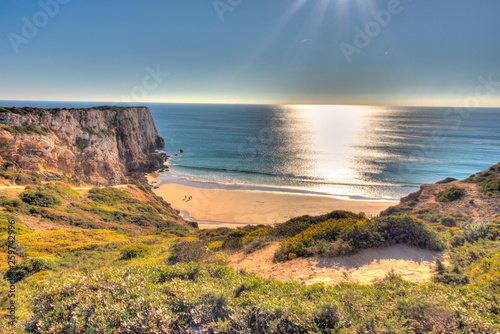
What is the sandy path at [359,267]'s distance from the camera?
7129 mm

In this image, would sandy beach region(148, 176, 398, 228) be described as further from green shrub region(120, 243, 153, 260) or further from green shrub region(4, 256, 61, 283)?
green shrub region(4, 256, 61, 283)

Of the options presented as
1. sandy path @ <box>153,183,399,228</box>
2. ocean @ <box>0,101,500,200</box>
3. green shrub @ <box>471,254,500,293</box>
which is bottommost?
sandy path @ <box>153,183,399,228</box>

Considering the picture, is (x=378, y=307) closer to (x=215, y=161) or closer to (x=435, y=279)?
(x=435, y=279)

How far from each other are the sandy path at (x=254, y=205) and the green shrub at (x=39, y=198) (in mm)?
13416

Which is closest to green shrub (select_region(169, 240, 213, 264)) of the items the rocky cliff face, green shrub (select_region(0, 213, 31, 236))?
green shrub (select_region(0, 213, 31, 236))

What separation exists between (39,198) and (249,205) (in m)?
21.1

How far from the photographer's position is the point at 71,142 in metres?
26.3

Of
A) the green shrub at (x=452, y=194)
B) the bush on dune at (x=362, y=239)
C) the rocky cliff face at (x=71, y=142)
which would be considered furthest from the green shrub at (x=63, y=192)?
the green shrub at (x=452, y=194)

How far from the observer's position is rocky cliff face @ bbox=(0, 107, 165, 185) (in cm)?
2003

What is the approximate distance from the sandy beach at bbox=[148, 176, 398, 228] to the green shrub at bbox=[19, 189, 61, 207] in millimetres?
13466

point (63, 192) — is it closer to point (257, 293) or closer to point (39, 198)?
point (39, 198)

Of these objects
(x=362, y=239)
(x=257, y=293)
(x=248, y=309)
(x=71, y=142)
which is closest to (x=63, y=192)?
(x=71, y=142)

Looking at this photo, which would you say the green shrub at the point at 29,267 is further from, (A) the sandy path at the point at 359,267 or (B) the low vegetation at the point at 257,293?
(A) the sandy path at the point at 359,267

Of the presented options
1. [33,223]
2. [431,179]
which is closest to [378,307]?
[33,223]
